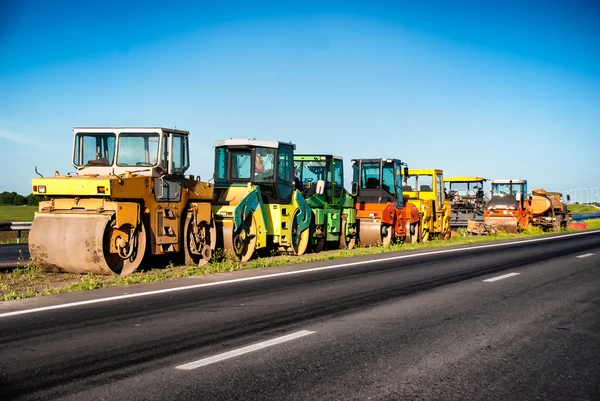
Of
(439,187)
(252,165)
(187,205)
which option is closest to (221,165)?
(252,165)

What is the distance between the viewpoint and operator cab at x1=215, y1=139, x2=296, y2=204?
57.6ft

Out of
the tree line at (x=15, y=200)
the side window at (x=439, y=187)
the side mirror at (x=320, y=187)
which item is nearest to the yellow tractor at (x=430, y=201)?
the side window at (x=439, y=187)

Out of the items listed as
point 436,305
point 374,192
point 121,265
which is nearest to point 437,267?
point 436,305

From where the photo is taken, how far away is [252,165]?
17.6 m

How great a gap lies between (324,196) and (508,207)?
19.6 metres

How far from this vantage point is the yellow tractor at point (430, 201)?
28656 mm

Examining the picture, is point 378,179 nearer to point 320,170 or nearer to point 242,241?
point 320,170

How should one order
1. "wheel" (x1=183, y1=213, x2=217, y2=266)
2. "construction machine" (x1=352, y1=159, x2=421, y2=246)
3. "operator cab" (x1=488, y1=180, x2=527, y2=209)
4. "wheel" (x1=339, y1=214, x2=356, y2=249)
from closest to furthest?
1. "wheel" (x1=183, y1=213, x2=217, y2=266)
2. "wheel" (x1=339, y1=214, x2=356, y2=249)
3. "construction machine" (x1=352, y1=159, x2=421, y2=246)
4. "operator cab" (x1=488, y1=180, x2=527, y2=209)

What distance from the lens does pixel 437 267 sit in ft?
49.7

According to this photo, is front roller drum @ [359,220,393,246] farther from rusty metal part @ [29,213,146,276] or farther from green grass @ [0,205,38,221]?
green grass @ [0,205,38,221]

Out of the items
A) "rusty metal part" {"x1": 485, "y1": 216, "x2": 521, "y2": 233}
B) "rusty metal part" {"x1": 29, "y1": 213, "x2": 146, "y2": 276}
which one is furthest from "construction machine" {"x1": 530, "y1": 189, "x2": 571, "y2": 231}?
"rusty metal part" {"x1": 29, "y1": 213, "x2": 146, "y2": 276}

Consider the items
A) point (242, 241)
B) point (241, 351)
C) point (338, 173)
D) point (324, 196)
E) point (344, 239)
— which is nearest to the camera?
point (241, 351)

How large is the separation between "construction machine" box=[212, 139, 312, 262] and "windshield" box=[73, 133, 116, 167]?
127 inches

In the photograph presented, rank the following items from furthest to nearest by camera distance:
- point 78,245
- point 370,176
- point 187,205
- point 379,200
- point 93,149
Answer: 1. point 370,176
2. point 379,200
3. point 187,205
4. point 93,149
5. point 78,245
